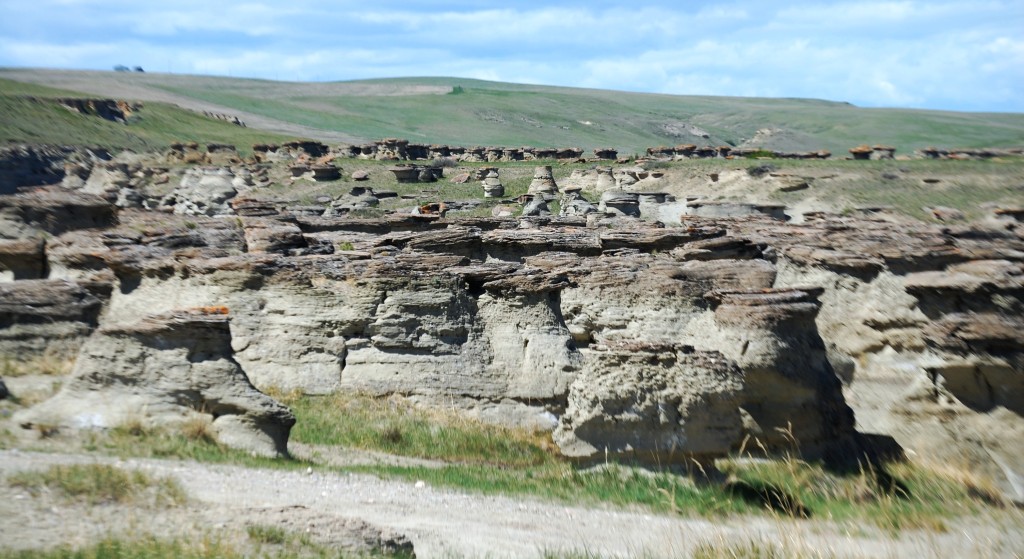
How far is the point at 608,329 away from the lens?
16672 millimetres

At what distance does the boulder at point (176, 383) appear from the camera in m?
11.6

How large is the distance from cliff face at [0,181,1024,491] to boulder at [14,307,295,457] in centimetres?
280

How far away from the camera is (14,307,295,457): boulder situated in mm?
11641

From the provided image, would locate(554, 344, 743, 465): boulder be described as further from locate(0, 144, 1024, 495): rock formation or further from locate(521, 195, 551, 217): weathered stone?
locate(521, 195, 551, 217): weathered stone

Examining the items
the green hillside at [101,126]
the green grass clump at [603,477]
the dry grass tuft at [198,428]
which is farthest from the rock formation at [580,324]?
the green hillside at [101,126]

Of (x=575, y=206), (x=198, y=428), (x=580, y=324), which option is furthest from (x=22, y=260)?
(x=575, y=206)

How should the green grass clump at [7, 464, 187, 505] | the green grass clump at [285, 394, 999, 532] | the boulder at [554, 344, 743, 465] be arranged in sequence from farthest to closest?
the boulder at [554, 344, 743, 465]
the green grass clump at [285, 394, 999, 532]
the green grass clump at [7, 464, 187, 505]

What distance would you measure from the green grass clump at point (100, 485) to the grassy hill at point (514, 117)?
80.1m

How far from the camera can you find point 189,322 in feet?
39.8

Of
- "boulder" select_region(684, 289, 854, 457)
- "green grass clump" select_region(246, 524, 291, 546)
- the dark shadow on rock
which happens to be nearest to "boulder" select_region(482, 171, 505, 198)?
"boulder" select_region(684, 289, 854, 457)

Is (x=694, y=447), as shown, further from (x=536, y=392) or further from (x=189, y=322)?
(x=189, y=322)

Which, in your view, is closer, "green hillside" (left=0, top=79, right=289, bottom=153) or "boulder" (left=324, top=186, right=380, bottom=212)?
"boulder" (left=324, top=186, right=380, bottom=212)

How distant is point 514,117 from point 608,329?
11119 cm

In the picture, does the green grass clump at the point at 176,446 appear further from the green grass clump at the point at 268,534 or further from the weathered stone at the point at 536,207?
the weathered stone at the point at 536,207
